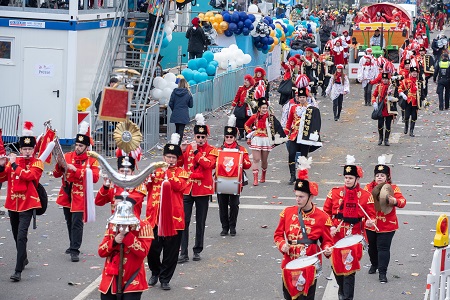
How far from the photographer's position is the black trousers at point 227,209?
15.5 meters

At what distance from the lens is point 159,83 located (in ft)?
83.5

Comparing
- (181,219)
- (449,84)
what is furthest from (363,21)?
(181,219)

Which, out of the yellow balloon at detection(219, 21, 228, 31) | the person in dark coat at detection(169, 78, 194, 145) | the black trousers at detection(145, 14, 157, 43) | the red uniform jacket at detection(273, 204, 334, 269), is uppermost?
the yellow balloon at detection(219, 21, 228, 31)

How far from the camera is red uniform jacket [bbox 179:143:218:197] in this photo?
1405 centimetres

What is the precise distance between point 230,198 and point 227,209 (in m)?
0.17

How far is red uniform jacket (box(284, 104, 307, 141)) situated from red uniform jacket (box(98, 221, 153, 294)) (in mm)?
10092

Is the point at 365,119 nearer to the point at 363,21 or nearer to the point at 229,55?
the point at 229,55

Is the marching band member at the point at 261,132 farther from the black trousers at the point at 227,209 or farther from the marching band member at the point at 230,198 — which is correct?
the black trousers at the point at 227,209

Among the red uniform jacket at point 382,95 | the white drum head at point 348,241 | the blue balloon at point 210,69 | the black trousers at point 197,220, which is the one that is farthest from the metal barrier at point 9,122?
the white drum head at point 348,241

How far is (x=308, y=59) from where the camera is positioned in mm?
30219

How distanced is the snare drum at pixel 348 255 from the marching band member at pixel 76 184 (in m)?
3.61

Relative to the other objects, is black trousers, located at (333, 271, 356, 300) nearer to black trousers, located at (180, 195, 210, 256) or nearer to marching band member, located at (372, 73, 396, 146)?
black trousers, located at (180, 195, 210, 256)

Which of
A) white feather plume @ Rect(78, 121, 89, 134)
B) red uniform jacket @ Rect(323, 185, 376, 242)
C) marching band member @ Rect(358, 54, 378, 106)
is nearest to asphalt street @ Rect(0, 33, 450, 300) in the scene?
red uniform jacket @ Rect(323, 185, 376, 242)

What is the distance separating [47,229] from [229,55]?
636 inches
